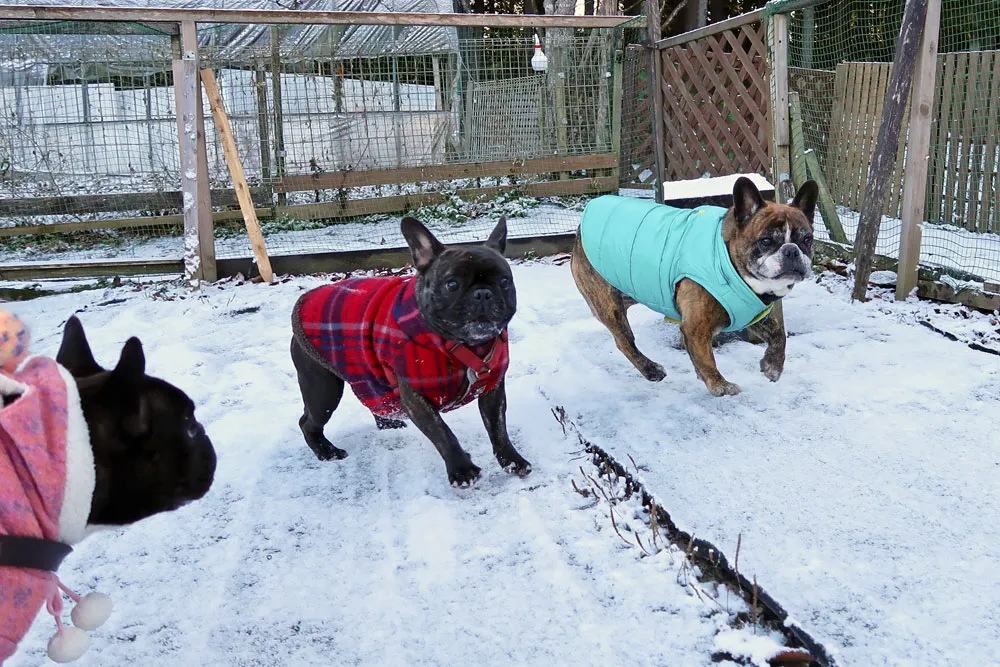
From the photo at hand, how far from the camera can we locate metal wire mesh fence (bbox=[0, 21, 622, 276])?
6.75 meters

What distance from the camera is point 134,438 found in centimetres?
169

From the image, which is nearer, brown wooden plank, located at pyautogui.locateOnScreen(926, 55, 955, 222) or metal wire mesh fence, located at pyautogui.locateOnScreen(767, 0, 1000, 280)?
metal wire mesh fence, located at pyautogui.locateOnScreen(767, 0, 1000, 280)

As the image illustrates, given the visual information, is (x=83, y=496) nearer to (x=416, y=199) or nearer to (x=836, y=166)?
(x=416, y=199)

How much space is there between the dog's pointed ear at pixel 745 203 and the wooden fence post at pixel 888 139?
1748 millimetres

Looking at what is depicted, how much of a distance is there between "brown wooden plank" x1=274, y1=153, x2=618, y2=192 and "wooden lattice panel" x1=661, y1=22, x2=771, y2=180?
1286mm

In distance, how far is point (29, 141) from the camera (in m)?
6.70

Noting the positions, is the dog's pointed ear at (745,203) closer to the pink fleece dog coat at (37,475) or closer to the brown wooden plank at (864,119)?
the pink fleece dog coat at (37,475)

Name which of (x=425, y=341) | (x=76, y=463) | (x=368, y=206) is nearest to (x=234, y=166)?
(x=368, y=206)

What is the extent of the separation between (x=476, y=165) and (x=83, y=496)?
623 centimetres

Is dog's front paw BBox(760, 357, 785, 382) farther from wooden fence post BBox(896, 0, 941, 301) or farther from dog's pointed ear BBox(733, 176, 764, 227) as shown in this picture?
wooden fence post BBox(896, 0, 941, 301)

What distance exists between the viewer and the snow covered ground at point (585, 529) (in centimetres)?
194

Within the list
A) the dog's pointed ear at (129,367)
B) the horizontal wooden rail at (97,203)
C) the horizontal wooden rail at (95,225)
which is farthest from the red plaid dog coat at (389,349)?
the horizontal wooden rail at (95,225)

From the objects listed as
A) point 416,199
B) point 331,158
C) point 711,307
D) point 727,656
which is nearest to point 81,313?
point 331,158

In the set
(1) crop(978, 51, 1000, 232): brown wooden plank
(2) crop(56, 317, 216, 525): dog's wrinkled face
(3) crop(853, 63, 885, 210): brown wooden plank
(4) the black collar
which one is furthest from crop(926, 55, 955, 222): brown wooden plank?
(4) the black collar
